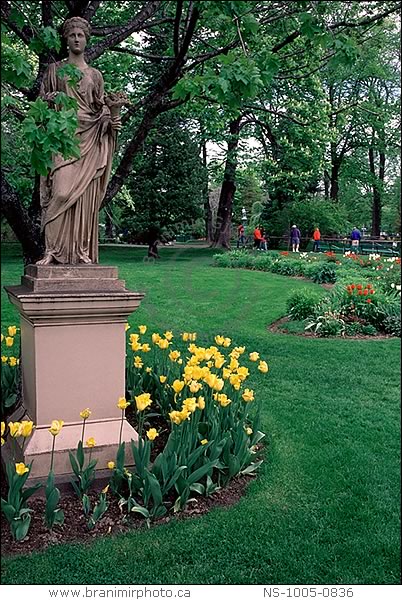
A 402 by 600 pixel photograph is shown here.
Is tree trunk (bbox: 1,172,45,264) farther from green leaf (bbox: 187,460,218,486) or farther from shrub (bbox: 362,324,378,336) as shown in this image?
shrub (bbox: 362,324,378,336)

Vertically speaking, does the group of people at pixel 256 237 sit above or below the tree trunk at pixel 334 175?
below

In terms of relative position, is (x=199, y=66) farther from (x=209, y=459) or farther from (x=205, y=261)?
(x=205, y=261)

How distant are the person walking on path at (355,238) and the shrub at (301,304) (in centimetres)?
143

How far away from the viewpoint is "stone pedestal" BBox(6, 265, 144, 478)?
2.98 metres

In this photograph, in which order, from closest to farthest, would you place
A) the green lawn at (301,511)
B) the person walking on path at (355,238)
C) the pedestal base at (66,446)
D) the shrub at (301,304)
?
the green lawn at (301,511)
the pedestal base at (66,446)
the shrub at (301,304)
the person walking on path at (355,238)

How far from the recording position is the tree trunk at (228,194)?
944 centimetres

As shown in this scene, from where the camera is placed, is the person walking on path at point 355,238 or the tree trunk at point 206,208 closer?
the person walking on path at point 355,238

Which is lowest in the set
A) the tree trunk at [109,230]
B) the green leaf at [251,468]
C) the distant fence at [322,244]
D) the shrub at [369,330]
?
the green leaf at [251,468]

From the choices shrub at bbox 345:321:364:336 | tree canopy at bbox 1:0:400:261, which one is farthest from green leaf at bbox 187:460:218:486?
shrub at bbox 345:321:364:336

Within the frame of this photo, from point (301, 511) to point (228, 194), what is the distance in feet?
28.2

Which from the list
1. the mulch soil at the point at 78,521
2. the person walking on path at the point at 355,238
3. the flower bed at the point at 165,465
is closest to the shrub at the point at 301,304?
the person walking on path at the point at 355,238

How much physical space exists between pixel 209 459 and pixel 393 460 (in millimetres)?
1323

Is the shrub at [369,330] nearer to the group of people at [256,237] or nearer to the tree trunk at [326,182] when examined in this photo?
the group of people at [256,237]

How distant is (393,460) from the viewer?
356 centimetres
